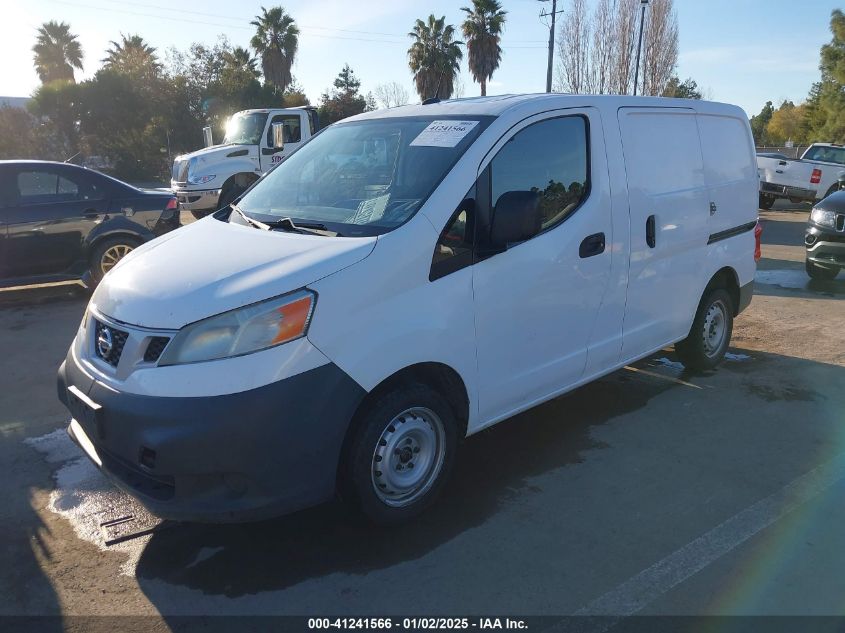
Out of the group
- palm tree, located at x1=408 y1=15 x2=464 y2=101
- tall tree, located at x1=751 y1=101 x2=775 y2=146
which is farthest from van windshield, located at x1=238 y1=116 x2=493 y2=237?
tall tree, located at x1=751 y1=101 x2=775 y2=146

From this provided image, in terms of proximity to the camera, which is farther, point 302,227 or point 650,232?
point 650,232

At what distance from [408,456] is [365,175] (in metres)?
1.54

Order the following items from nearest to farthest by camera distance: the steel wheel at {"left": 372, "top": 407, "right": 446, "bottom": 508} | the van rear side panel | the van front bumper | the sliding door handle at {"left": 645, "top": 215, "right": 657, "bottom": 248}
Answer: the van front bumper < the steel wheel at {"left": 372, "top": 407, "right": 446, "bottom": 508} < the sliding door handle at {"left": 645, "top": 215, "right": 657, "bottom": 248} < the van rear side panel

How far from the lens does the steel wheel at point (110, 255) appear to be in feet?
26.0

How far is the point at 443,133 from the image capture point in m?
3.60

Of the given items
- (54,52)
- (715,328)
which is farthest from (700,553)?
(54,52)

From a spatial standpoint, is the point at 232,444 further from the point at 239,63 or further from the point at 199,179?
the point at 239,63

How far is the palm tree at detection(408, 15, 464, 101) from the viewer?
3897 centimetres

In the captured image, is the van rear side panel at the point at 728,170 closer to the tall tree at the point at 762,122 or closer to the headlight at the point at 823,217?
the headlight at the point at 823,217

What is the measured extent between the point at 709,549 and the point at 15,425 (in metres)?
4.42

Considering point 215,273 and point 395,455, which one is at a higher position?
point 215,273

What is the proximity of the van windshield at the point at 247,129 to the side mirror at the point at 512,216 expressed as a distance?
13.2 m

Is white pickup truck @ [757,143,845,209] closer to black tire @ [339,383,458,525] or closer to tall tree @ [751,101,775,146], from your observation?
black tire @ [339,383,458,525]

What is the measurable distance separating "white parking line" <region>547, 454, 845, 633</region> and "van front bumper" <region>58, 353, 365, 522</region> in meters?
1.19
